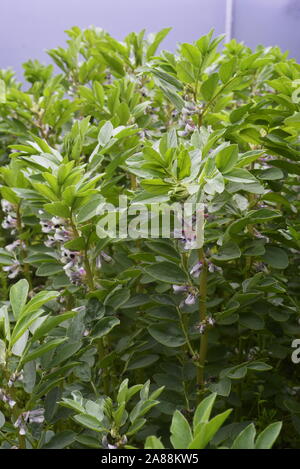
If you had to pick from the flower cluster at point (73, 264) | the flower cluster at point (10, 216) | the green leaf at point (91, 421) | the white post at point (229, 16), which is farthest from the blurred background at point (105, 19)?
the green leaf at point (91, 421)

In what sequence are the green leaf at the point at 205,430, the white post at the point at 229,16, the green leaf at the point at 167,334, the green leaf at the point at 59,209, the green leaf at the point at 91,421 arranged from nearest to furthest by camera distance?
the green leaf at the point at 205,430
the green leaf at the point at 91,421
the green leaf at the point at 59,209
the green leaf at the point at 167,334
the white post at the point at 229,16

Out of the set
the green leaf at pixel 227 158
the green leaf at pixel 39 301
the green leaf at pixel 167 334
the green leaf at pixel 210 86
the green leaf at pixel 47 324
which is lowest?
the green leaf at pixel 167 334

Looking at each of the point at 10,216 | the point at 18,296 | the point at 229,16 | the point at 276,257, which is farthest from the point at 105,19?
the point at 18,296

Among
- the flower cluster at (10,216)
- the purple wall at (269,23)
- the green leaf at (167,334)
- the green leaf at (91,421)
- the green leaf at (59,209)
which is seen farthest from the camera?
the purple wall at (269,23)

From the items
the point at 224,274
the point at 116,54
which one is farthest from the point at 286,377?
the point at 116,54

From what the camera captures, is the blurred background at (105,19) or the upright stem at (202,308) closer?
the upright stem at (202,308)

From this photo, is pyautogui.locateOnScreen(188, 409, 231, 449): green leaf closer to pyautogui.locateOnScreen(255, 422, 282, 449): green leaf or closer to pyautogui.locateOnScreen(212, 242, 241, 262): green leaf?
pyautogui.locateOnScreen(255, 422, 282, 449): green leaf

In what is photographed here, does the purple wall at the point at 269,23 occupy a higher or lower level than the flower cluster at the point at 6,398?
higher

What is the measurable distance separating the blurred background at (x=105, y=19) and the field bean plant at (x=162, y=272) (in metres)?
2.51

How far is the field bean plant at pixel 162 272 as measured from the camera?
611 mm

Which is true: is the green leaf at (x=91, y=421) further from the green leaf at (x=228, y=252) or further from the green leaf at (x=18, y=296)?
the green leaf at (x=228, y=252)

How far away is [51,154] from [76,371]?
0.28m

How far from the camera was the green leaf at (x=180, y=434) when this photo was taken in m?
0.46

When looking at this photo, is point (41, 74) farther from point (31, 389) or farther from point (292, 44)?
point (292, 44)
